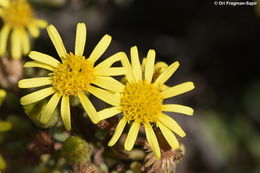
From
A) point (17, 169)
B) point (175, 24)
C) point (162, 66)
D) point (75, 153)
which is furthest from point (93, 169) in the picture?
point (175, 24)

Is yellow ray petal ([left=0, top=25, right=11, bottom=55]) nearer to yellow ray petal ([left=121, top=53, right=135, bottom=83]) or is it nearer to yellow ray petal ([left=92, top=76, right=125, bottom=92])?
yellow ray petal ([left=92, top=76, right=125, bottom=92])

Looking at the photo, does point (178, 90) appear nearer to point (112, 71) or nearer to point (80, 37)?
point (112, 71)

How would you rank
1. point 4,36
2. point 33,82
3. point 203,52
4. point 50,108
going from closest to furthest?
1. point 50,108
2. point 33,82
3. point 4,36
4. point 203,52

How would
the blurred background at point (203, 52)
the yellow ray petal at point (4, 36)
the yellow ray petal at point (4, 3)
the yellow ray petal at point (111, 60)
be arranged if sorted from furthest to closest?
the blurred background at point (203, 52)
the yellow ray petal at point (4, 3)
the yellow ray petal at point (4, 36)
the yellow ray petal at point (111, 60)

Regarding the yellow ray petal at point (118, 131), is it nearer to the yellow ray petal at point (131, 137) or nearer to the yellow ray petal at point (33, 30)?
the yellow ray petal at point (131, 137)

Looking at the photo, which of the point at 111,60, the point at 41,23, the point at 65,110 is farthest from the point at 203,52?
the point at 65,110

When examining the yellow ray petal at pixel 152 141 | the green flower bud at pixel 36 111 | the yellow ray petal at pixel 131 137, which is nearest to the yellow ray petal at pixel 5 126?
the green flower bud at pixel 36 111
